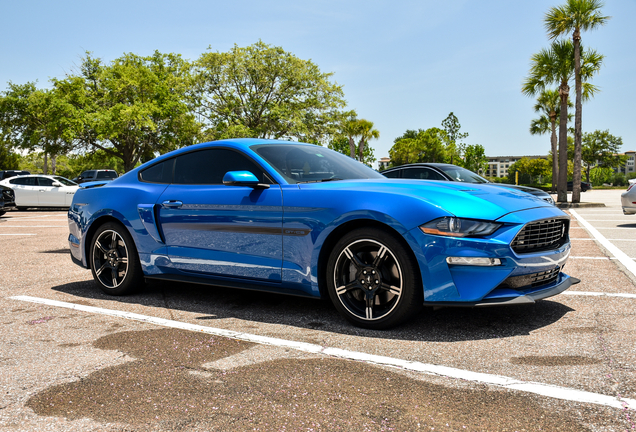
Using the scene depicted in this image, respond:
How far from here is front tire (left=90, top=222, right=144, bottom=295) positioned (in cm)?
527

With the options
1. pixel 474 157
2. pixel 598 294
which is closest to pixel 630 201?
pixel 598 294

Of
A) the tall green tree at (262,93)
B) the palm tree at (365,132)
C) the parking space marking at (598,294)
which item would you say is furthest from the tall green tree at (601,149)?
the parking space marking at (598,294)

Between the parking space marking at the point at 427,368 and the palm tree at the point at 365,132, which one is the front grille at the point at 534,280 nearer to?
the parking space marking at the point at 427,368

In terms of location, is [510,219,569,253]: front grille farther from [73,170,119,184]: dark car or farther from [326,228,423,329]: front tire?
[73,170,119,184]: dark car

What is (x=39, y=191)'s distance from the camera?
73.4ft

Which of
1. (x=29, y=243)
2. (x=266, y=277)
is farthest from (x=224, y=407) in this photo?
(x=29, y=243)

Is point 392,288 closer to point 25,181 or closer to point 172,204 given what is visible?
point 172,204

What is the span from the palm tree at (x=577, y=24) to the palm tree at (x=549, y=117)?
17.8 metres

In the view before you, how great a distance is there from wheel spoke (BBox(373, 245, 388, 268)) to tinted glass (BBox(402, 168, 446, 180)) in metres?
7.83

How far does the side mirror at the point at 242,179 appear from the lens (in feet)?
14.0

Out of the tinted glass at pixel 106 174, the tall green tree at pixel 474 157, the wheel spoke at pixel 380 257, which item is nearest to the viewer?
the wheel spoke at pixel 380 257

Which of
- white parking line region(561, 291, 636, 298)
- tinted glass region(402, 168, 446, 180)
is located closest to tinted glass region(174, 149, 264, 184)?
white parking line region(561, 291, 636, 298)

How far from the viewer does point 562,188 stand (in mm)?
24625

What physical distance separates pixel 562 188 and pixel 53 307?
24.1 m
